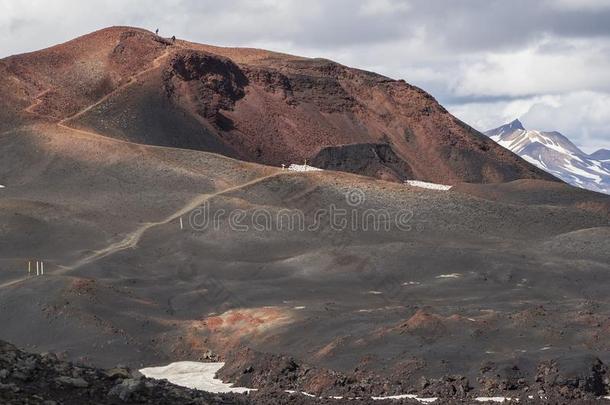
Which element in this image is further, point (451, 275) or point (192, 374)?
point (451, 275)

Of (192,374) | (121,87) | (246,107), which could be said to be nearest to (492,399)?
(192,374)

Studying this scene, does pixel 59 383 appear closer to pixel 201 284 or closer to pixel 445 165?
pixel 201 284

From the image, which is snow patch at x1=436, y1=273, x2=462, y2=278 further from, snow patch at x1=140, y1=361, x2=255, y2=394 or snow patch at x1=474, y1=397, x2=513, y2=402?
snow patch at x1=474, y1=397, x2=513, y2=402

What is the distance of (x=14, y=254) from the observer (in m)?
66.9

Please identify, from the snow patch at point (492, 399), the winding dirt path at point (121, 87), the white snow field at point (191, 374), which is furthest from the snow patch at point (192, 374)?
the winding dirt path at point (121, 87)

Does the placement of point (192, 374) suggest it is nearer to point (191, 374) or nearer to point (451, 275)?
point (191, 374)

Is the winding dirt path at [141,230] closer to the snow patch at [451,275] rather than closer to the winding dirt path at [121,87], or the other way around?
the snow patch at [451,275]

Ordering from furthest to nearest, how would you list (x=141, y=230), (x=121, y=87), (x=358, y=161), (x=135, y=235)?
(x=121, y=87) < (x=358, y=161) < (x=141, y=230) < (x=135, y=235)

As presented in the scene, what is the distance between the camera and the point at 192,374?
130 ft

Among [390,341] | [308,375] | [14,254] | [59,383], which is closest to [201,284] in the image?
[14,254]

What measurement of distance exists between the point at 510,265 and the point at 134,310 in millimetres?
20238

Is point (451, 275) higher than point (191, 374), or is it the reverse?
point (451, 275)

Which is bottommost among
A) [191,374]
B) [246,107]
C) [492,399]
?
[191,374]

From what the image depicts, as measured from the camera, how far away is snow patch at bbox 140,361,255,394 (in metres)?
35.3
